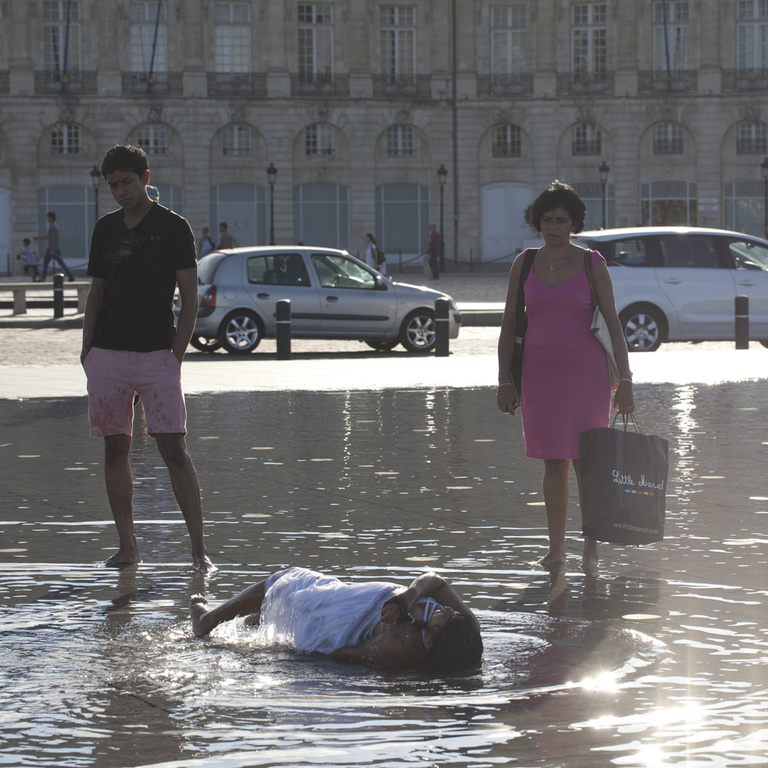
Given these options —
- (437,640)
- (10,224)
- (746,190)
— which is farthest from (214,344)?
(746,190)

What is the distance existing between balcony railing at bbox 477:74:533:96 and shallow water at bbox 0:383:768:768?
45851mm

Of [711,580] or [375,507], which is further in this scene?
[375,507]

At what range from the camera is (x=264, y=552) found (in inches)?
254

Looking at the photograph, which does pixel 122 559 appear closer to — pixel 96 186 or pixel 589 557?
pixel 589 557

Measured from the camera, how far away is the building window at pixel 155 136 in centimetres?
5294

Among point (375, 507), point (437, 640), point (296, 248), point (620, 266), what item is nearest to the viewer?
point (437, 640)

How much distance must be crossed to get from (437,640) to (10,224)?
1951 inches

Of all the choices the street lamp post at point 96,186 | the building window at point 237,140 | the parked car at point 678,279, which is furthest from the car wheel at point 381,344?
the building window at point 237,140

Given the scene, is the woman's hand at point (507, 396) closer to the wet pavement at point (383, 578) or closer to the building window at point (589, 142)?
the wet pavement at point (383, 578)

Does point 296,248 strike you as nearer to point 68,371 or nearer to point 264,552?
point 68,371

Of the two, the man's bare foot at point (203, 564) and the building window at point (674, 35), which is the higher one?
the building window at point (674, 35)

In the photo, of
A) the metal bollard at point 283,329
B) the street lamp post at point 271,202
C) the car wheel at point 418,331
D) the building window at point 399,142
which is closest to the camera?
the metal bollard at point 283,329

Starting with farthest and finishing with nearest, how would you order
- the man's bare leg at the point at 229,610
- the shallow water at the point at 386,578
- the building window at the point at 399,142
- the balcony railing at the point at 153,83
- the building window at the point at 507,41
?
the building window at the point at 507,41 < the building window at the point at 399,142 < the balcony railing at the point at 153,83 < the man's bare leg at the point at 229,610 < the shallow water at the point at 386,578

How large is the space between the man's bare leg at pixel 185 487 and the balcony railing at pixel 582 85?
49894mm
